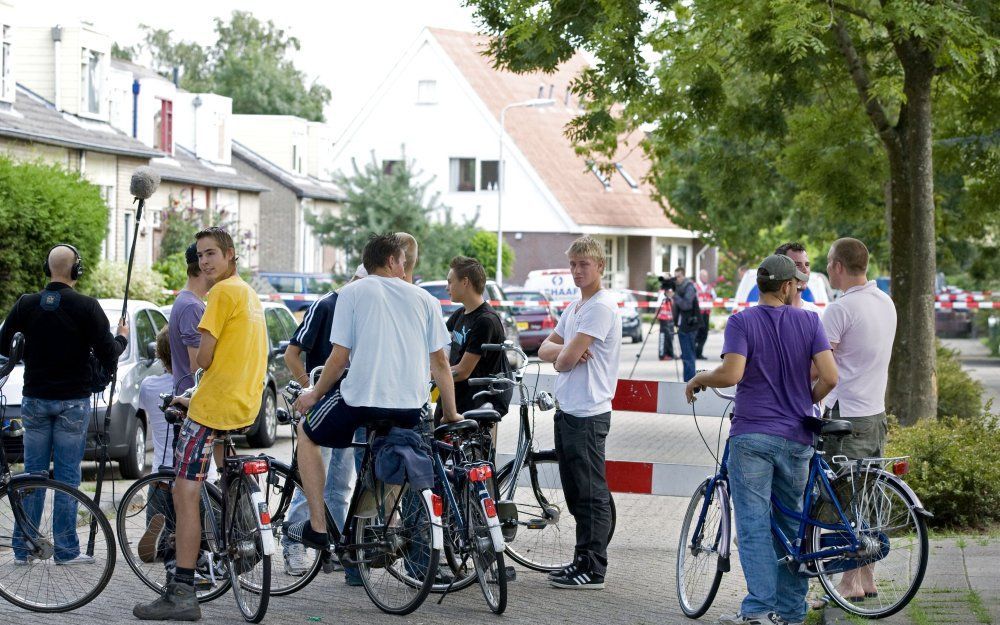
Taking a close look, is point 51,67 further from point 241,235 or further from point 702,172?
point 702,172

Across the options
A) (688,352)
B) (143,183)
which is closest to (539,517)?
(143,183)

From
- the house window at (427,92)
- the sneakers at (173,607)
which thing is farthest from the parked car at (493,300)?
the house window at (427,92)

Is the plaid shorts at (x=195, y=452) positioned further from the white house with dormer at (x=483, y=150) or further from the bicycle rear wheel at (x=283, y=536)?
the white house with dormer at (x=483, y=150)

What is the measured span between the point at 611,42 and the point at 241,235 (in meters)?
29.5

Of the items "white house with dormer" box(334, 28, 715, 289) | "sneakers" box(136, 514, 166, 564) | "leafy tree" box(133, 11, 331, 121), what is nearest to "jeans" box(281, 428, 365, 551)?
"sneakers" box(136, 514, 166, 564)

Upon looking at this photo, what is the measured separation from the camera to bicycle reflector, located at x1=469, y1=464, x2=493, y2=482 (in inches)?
288

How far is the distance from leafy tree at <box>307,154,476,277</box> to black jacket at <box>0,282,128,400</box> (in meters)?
28.2

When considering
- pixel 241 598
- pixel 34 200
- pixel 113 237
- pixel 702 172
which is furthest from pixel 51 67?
pixel 241 598

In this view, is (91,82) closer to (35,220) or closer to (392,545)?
(35,220)

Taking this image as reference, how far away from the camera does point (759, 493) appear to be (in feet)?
22.3

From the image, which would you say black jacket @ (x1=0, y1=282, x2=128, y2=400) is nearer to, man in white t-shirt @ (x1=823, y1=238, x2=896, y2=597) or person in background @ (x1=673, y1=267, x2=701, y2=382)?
man in white t-shirt @ (x1=823, y1=238, x2=896, y2=597)

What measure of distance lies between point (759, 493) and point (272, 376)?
998cm

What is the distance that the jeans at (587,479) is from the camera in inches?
Answer: 315

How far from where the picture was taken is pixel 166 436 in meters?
8.84
